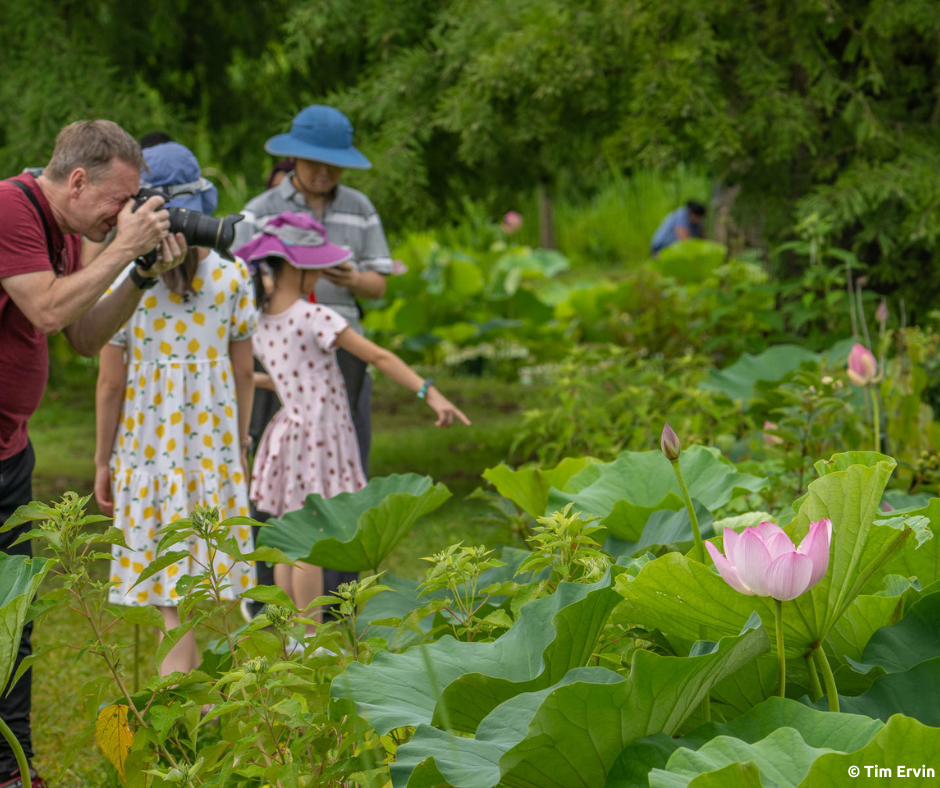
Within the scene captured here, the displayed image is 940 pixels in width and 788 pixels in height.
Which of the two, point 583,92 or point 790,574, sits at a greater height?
point 583,92

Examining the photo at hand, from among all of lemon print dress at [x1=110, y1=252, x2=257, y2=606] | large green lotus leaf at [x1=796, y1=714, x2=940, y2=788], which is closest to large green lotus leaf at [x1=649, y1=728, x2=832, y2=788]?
large green lotus leaf at [x1=796, y1=714, x2=940, y2=788]

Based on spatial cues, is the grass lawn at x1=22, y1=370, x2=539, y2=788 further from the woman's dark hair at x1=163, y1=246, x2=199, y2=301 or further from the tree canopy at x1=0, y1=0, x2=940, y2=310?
the tree canopy at x1=0, y1=0, x2=940, y2=310

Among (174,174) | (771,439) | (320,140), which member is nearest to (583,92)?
(320,140)

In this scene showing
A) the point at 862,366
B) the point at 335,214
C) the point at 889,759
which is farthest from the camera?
the point at 335,214

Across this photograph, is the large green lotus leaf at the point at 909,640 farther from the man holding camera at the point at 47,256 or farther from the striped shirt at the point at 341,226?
the striped shirt at the point at 341,226

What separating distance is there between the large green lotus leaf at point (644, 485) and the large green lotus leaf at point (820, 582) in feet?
2.32

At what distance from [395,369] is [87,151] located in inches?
47.3

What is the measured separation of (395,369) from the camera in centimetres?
327

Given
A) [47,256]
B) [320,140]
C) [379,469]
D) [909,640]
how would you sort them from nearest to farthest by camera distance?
[909,640], [47,256], [320,140], [379,469]

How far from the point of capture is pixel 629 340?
585 centimetres

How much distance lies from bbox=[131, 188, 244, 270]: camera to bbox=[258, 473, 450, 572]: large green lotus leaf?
26.3 inches

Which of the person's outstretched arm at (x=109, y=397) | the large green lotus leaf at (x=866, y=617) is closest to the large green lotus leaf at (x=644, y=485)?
the large green lotus leaf at (x=866, y=617)

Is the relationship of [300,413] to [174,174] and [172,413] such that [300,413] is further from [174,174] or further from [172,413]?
[174,174]

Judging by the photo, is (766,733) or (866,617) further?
(866,617)
